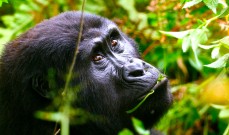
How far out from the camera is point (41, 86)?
124 inches

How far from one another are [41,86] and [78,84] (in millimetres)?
213

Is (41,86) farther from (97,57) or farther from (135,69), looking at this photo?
(135,69)

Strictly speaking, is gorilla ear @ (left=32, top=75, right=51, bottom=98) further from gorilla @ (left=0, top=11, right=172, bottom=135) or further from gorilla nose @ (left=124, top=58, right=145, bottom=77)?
gorilla nose @ (left=124, top=58, right=145, bottom=77)

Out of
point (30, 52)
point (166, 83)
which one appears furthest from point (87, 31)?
point (166, 83)

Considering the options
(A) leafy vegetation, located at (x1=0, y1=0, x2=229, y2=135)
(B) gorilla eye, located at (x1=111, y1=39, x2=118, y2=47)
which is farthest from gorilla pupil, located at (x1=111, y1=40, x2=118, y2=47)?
(A) leafy vegetation, located at (x1=0, y1=0, x2=229, y2=135)

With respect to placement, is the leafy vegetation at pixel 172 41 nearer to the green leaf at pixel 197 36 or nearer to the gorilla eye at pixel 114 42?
the gorilla eye at pixel 114 42

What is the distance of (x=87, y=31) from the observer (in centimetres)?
325

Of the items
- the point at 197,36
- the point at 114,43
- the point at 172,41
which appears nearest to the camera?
the point at 197,36

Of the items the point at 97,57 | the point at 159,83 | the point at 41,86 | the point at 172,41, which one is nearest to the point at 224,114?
the point at 159,83

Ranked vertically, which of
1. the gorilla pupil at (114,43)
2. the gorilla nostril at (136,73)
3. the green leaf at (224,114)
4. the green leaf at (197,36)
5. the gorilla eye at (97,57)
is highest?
the green leaf at (197,36)

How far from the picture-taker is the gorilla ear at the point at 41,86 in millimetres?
3125

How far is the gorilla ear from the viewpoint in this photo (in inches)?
123

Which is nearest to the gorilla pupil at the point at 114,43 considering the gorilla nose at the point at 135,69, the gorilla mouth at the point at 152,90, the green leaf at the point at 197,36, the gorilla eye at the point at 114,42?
the gorilla eye at the point at 114,42

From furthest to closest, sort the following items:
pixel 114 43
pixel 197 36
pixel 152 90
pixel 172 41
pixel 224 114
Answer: pixel 172 41 < pixel 224 114 < pixel 114 43 < pixel 152 90 < pixel 197 36
